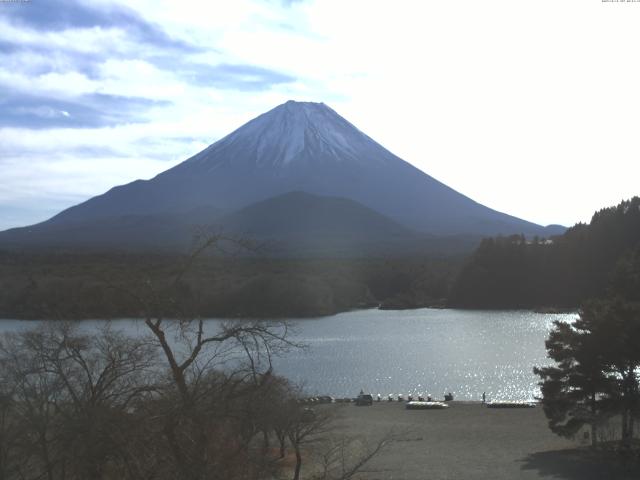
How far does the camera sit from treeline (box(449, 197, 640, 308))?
44219 mm

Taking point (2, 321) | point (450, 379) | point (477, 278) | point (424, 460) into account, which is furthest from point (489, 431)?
point (477, 278)

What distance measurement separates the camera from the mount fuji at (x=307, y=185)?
84000mm

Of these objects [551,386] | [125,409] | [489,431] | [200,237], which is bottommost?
[489,431]

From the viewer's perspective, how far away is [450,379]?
19.8 m

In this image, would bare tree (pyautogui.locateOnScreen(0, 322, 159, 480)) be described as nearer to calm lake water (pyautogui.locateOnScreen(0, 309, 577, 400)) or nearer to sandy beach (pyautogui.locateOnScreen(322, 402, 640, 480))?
sandy beach (pyautogui.locateOnScreen(322, 402, 640, 480))

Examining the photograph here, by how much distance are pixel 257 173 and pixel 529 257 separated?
51.2 m

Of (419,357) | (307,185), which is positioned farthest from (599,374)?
(307,185)

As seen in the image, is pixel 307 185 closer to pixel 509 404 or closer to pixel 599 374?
pixel 509 404

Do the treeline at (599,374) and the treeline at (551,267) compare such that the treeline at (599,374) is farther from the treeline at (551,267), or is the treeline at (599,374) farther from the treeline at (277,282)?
the treeline at (551,267)

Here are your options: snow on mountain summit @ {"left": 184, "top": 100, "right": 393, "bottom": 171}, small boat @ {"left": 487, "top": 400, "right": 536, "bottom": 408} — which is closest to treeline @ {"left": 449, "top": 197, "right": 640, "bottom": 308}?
small boat @ {"left": 487, "top": 400, "right": 536, "bottom": 408}

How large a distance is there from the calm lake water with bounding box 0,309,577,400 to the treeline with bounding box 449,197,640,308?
9.53m

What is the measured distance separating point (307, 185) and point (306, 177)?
2395mm

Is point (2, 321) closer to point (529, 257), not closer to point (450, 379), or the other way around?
point (450, 379)

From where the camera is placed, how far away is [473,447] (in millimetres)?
11695
